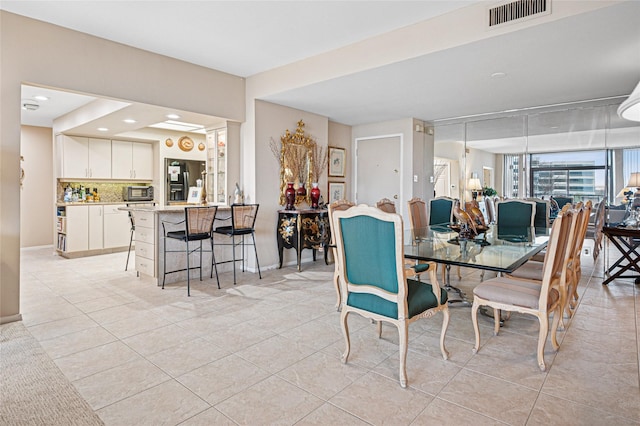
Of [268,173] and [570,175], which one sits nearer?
[268,173]

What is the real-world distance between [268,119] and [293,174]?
890mm

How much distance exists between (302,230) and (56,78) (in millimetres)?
3317

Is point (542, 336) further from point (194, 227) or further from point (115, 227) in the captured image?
point (115, 227)

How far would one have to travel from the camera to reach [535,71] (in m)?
3.88

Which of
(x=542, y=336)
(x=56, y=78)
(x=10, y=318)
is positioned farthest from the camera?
(x=56, y=78)

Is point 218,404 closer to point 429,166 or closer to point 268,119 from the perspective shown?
point 268,119

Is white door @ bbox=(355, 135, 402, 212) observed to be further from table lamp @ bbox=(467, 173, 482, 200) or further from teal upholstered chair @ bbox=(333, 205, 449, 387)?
teal upholstered chair @ bbox=(333, 205, 449, 387)

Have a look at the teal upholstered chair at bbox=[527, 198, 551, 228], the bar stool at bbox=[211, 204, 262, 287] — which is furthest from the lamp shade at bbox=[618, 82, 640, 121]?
the bar stool at bbox=[211, 204, 262, 287]

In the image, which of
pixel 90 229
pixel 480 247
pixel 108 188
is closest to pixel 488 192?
pixel 480 247

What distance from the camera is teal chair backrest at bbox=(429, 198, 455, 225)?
509 cm

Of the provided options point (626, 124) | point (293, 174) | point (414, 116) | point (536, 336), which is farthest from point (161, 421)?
point (626, 124)

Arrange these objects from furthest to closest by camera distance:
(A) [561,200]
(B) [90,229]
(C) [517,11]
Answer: (B) [90,229], (A) [561,200], (C) [517,11]

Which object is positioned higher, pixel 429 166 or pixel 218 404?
pixel 429 166

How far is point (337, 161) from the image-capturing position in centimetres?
670
